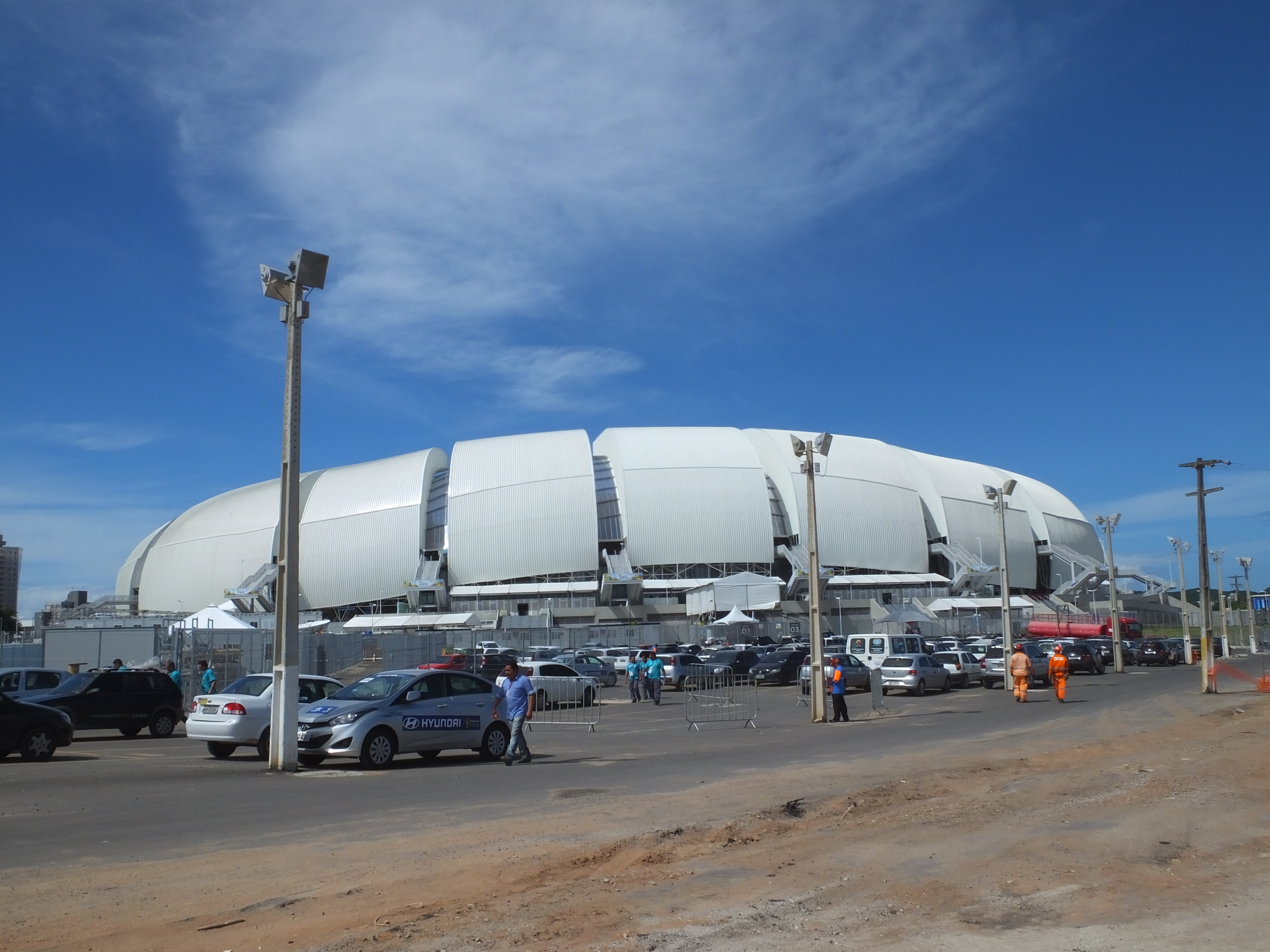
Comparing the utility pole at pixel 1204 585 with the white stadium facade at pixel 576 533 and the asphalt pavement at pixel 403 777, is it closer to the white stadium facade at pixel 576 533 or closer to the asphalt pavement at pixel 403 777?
the asphalt pavement at pixel 403 777

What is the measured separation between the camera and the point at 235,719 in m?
17.4

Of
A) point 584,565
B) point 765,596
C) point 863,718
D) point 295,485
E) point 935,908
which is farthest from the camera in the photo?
point 584,565

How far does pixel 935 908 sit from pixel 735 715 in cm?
2028


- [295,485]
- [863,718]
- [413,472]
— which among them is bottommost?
[863,718]

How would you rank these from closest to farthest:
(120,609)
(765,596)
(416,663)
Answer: (416,663) → (765,596) → (120,609)

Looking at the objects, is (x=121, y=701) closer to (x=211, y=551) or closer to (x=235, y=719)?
(x=235, y=719)

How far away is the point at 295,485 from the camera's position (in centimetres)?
1686

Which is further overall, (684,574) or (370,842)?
(684,574)

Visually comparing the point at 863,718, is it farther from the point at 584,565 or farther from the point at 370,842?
the point at 584,565

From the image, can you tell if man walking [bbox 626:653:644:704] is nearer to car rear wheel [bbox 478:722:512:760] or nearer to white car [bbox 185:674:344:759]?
car rear wheel [bbox 478:722:512:760]

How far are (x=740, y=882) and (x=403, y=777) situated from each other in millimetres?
8509

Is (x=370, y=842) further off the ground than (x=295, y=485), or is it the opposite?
(x=295, y=485)

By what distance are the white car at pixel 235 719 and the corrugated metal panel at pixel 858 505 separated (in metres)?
72.2

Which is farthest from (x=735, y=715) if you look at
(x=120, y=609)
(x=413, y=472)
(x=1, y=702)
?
(x=120, y=609)
